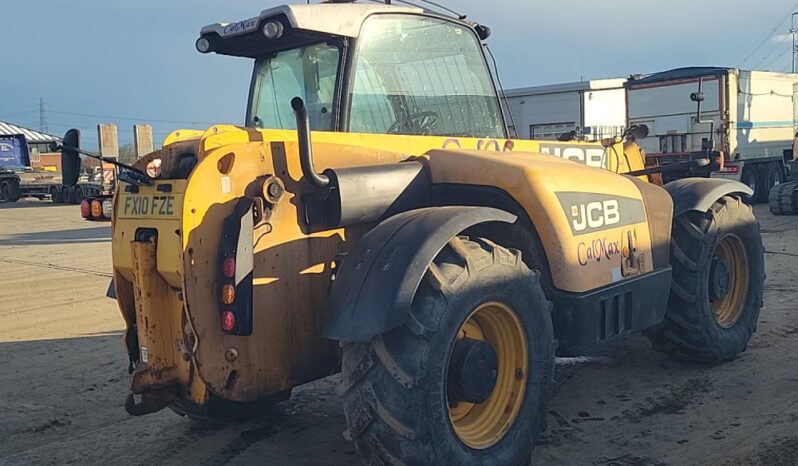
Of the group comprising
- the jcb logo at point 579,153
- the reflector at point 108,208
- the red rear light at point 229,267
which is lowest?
the red rear light at point 229,267

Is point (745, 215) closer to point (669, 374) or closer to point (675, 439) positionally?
point (669, 374)

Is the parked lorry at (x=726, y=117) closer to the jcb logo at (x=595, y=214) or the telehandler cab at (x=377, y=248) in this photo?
the jcb logo at (x=595, y=214)

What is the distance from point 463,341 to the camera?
349 cm

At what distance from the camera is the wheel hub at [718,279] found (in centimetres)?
538

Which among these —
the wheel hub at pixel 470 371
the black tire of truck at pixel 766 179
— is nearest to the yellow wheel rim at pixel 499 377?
the wheel hub at pixel 470 371

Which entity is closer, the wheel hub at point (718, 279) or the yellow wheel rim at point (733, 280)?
the wheel hub at point (718, 279)

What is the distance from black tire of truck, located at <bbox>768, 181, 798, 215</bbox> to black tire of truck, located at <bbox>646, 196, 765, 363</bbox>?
468 inches

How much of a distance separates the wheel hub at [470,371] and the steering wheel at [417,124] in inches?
50.5

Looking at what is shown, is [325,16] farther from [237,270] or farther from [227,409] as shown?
[227,409]

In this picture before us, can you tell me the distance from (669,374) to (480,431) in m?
2.32

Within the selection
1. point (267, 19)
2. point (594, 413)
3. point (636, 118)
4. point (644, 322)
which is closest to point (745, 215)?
point (644, 322)

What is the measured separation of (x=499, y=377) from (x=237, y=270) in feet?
4.59

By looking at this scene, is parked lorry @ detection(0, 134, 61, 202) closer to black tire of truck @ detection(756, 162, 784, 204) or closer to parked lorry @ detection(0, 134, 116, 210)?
parked lorry @ detection(0, 134, 116, 210)

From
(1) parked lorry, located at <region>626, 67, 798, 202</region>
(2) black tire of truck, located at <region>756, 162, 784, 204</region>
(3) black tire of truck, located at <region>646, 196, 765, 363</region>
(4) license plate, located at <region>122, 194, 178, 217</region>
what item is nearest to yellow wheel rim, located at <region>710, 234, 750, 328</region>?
(3) black tire of truck, located at <region>646, 196, 765, 363</region>
